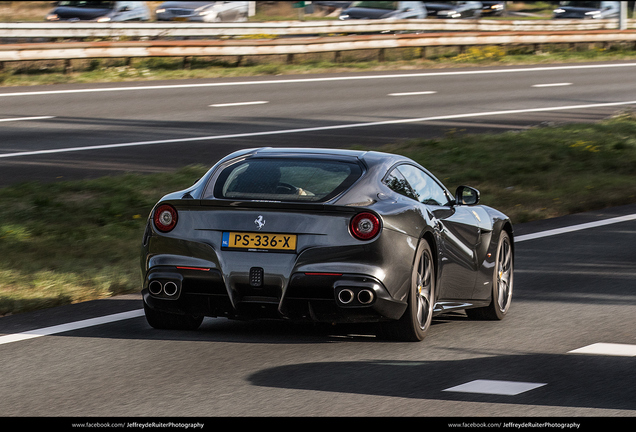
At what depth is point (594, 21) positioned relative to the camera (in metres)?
40.1

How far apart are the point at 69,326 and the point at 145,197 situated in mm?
5783

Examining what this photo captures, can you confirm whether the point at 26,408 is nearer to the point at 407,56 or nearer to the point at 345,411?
the point at 345,411

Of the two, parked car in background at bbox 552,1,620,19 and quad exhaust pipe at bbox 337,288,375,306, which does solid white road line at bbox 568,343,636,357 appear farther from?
parked car in background at bbox 552,1,620,19

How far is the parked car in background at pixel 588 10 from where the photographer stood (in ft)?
A: 138

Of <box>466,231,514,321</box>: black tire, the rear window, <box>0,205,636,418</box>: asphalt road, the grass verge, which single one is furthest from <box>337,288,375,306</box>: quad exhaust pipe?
the grass verge

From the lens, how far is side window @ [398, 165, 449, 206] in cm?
791

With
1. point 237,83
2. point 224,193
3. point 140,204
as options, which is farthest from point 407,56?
point 224,193

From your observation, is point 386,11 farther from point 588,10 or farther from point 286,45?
point 588,10

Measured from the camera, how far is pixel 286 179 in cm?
739

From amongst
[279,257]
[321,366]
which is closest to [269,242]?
[279,257]

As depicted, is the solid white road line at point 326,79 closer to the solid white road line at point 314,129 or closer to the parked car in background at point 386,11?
the solid white road line at point 314,129

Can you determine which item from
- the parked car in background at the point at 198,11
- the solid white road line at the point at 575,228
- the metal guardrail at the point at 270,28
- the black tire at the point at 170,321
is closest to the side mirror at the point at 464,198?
the black tire at the point at 170,321

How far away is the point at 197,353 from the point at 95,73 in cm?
2034

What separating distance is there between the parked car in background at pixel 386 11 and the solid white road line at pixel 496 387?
3150cm
